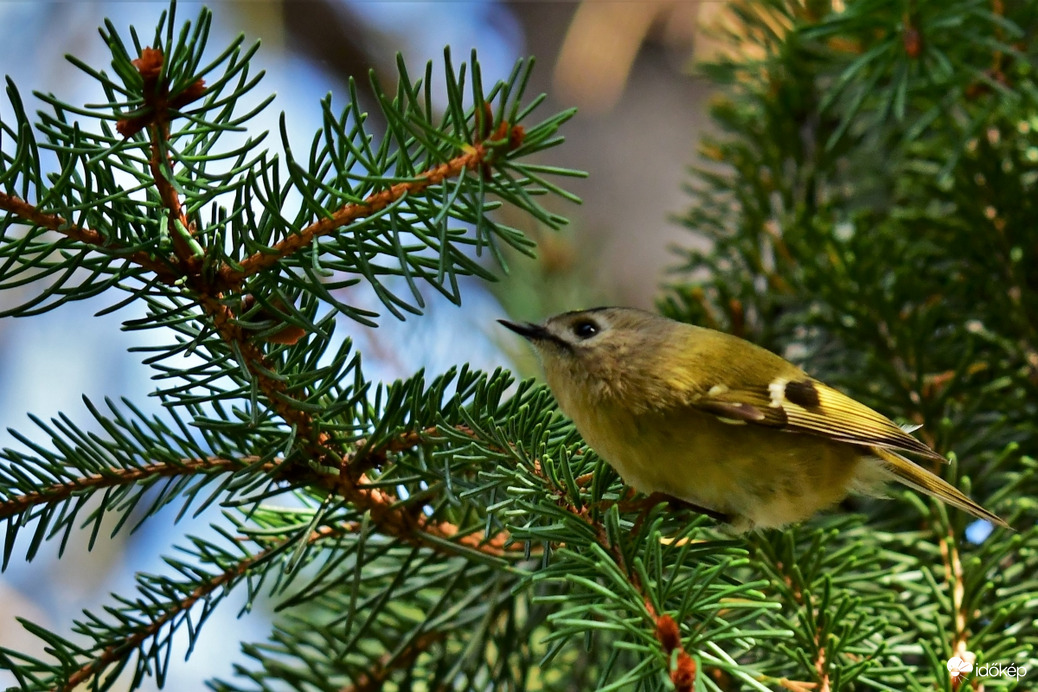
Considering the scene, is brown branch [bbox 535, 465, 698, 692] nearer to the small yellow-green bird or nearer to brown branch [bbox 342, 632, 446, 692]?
the small yellow-green bird

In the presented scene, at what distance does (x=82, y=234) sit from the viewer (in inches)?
25.2

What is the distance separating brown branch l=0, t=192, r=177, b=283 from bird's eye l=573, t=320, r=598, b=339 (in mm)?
514

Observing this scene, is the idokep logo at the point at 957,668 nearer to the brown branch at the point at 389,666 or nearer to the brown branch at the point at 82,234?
the brown branch at the point at 389,666

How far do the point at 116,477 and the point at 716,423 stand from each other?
22.4 inches

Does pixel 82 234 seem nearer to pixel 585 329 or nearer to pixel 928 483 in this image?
pixel 585 329

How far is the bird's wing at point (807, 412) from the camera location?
3.05 feet

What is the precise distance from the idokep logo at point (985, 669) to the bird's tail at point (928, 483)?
0.47 ft

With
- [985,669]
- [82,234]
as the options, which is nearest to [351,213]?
[82,234]

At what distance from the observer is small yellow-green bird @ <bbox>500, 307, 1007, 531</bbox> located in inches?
35.0

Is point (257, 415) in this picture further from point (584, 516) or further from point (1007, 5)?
point (1007, 5)

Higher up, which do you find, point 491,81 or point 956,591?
point 491,81

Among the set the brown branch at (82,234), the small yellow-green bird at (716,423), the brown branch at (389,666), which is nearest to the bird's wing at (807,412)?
the small yellow-green bird at (716,423)

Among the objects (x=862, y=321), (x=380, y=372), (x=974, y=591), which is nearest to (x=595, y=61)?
(x=380, y=372)

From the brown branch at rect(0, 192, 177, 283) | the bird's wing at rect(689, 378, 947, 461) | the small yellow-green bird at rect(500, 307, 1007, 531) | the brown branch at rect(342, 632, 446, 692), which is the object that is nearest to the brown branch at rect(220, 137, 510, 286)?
the brown branch at rect(0, 192, 177, 283)
